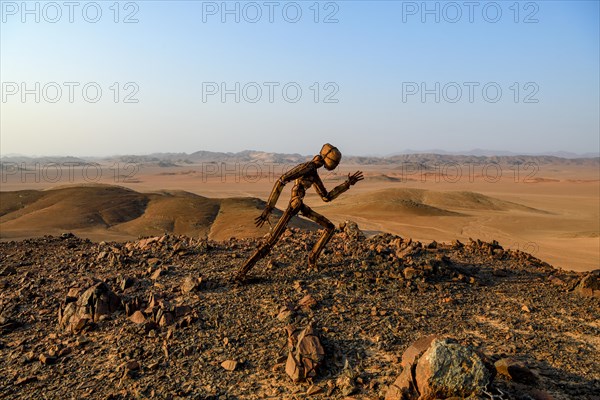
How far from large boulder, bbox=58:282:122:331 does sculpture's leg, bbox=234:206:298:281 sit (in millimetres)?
1855

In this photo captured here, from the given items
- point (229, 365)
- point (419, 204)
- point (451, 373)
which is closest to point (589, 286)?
point (451, 373)

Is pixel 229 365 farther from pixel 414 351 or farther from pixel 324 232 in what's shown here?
pixel 324 232

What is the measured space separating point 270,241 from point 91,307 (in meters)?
2.73

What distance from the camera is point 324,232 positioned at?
7402 millimetres

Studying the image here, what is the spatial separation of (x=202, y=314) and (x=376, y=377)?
256cm

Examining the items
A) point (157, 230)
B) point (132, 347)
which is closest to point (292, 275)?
point (132, 347)

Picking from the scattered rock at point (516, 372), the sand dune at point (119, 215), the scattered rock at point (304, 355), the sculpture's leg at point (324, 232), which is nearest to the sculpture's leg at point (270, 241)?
the sculpture's leg at point (324, 232)

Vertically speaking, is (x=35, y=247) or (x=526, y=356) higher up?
(x=35, y=247)

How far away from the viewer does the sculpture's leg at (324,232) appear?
7.07 metres

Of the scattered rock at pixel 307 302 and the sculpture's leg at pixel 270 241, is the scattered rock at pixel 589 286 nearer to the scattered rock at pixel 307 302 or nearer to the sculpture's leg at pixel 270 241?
the scattered rock at pixel 307 302

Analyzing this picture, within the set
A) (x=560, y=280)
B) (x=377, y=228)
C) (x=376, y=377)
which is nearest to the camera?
(x=376, y=377)

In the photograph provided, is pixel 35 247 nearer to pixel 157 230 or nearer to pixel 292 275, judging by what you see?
pixel 292 275

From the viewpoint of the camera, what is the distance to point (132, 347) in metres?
5.59

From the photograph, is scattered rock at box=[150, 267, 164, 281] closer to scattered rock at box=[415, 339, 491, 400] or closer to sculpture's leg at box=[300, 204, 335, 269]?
sculpture's leg at box=[300, 204, 335, 269]
